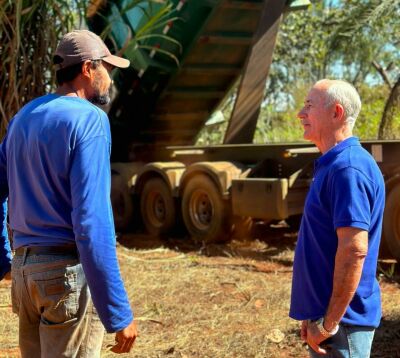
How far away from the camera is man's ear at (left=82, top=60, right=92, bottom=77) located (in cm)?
270

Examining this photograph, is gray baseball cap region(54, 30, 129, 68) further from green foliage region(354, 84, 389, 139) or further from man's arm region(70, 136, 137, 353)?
green foliage region(354, 84, 389, 139)

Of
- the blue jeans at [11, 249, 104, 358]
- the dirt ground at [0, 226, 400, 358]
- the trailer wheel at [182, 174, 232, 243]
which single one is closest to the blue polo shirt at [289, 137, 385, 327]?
the blue jeans at [11, 249, 104, 358]

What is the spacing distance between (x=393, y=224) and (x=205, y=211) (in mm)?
2937

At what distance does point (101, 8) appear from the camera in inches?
361

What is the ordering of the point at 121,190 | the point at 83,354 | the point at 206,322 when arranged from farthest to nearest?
1. the point at 121,190
2. the point at 206,322
3. the point at 83,354

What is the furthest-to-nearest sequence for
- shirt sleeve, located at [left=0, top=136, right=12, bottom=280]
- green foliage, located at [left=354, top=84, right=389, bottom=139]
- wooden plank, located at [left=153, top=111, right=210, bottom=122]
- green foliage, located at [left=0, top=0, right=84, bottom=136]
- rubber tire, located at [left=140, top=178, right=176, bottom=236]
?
green foliage, located at [left=354, top=84, right=389, bottom=139] < wooden plank, located at [left=153, top=111, right=210, bottom=122] < rubber tire, located at [left=140, top=178, right=176, bottom=236] < green foliage, located at [left=0, top=0, right=84, bottom=136] < shirt sleeve, located at [left=0, top=136, right=12, bottom=280]

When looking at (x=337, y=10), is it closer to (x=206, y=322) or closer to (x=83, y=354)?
(x=206, y=322)

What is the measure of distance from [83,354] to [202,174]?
6721 millimetres

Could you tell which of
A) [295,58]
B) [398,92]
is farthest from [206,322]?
A: [295,58]

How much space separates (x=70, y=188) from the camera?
8.48ft

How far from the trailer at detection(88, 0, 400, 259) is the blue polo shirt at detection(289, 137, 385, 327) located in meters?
5.57

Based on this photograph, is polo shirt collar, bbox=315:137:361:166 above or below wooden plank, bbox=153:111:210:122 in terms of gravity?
above

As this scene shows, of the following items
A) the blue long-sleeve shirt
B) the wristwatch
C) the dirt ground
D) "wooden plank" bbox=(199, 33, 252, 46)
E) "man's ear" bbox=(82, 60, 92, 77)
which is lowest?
the dirt ground

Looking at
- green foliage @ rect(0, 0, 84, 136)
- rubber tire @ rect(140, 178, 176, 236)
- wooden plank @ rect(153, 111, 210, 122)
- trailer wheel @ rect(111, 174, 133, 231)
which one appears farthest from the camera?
wooden plank @ rect(153, 111, 210, 122)
